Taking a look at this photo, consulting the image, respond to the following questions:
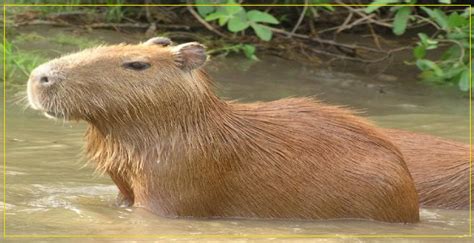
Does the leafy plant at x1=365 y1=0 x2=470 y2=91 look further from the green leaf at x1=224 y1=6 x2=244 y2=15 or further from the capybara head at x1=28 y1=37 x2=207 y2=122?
the capybara head at x1=28 y1=37 x2=207 y2=122

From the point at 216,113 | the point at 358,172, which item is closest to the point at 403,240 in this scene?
the point at 358,172

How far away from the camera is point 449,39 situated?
852 centimetres

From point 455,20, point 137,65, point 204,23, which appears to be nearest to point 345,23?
point 204,23

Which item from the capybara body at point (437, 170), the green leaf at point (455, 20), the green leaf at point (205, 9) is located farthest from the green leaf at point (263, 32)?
the capybara body at point (437, 170)

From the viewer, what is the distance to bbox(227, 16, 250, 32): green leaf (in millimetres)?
7945

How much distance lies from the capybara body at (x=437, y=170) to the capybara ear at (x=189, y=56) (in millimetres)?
1392

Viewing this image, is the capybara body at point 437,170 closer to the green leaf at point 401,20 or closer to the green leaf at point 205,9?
the green leaf at point 401,20

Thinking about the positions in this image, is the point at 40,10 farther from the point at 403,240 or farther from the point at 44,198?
the point at 403,240

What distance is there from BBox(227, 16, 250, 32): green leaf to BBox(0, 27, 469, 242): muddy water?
1.83 feet

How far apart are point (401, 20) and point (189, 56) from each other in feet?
11.8

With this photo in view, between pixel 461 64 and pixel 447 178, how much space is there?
2687 millimetres

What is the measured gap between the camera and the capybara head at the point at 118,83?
4.78m

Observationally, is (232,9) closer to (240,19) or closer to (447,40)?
(240,19)

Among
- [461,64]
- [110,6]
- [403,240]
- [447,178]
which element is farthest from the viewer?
[110,6]
